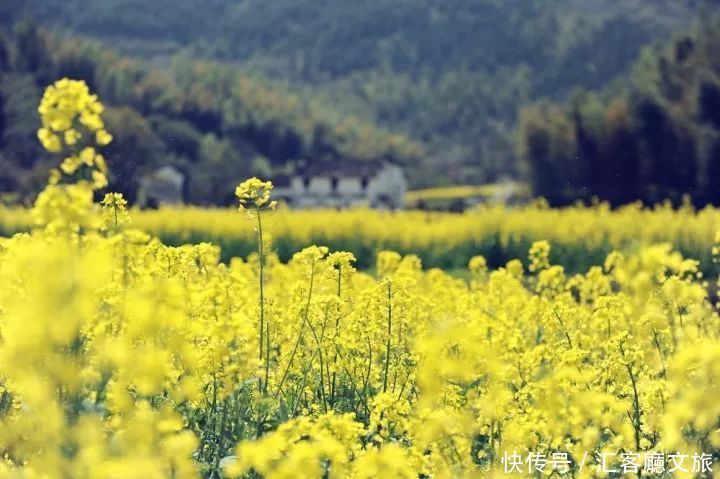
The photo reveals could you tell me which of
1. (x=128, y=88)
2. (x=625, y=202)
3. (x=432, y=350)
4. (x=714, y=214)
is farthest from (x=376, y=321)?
(x=128, y=88)

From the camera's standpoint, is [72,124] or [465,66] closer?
[72,124]

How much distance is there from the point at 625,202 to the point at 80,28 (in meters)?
179

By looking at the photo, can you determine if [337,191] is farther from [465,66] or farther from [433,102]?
[465,66]

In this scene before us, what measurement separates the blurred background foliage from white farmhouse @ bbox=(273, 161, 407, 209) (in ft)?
9.34

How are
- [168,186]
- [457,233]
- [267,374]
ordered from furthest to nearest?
[168,186], [457,233], [267,374]

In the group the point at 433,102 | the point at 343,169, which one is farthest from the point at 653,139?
the point at 433,102

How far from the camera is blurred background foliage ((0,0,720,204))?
36375 millimetres

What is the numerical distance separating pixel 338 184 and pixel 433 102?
65402mm

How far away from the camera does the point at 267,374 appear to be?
427 cm

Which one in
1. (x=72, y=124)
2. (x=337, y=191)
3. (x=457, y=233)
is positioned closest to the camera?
(x=72, y=124)

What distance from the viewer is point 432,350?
3.35m

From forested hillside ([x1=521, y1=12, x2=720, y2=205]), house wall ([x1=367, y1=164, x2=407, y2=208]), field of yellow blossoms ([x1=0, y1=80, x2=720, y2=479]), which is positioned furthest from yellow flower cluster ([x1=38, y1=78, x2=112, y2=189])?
house wall ([x1=367, y1=164, x2=407, y2=208])

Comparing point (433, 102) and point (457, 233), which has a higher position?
point (433, 102)

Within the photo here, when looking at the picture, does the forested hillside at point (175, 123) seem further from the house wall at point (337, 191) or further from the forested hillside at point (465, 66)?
the forested hillside at point (465, 66)
